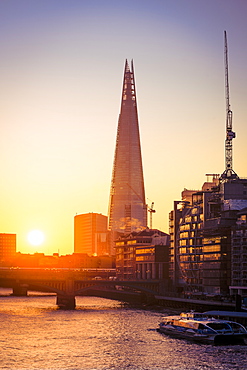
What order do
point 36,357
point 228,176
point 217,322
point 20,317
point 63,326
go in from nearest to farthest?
point 36,357
point 217,322
point 63,326
point 20,317
point 228,176

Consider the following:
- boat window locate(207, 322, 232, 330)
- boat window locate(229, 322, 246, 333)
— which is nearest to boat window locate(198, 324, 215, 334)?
boat window locate(207, 322, 232, 330)

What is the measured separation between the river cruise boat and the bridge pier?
51.5 m

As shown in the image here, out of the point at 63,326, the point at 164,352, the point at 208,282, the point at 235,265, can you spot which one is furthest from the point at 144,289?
the point at 164,352

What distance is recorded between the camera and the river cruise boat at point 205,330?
96.5 meters

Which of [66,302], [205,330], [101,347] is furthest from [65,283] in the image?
[101,347]

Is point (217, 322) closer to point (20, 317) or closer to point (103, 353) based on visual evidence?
point (103, 353)

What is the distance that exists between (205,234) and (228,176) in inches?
1136

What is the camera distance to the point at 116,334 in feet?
341

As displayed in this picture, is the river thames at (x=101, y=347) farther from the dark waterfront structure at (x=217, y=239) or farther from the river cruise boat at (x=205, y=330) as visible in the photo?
the dark waterfront structure at (x=217, y=239)

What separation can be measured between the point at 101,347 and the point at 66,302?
70230 millimetres

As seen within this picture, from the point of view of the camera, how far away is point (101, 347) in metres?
90.6

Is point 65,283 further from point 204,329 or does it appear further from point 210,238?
point 204,329

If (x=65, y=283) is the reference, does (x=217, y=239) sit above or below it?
above

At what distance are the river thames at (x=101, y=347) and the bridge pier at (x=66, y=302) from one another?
85.3 ft
